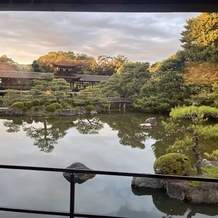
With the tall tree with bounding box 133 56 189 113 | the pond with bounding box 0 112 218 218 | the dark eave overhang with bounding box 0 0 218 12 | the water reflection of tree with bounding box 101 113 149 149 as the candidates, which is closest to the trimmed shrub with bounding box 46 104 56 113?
the pond with bounding box 0 112 218 218

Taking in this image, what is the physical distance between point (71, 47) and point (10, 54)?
8.50 feet

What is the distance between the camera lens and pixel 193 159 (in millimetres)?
5234

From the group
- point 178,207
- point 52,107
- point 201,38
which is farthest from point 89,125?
point 178,207

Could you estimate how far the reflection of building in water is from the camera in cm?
938

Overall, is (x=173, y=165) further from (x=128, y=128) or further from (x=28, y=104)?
(x=28, y=104)

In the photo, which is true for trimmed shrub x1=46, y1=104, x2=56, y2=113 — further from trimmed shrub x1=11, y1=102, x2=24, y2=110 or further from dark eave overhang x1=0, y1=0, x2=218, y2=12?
dark eave overhang x1=0, y1=0, x2=218, y2=12

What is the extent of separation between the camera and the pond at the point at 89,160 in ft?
10.1

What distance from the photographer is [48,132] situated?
7906 mm

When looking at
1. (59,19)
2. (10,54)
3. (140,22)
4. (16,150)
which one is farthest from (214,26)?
(10,54)

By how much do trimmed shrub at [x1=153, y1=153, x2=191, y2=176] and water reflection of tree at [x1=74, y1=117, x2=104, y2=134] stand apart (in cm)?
461

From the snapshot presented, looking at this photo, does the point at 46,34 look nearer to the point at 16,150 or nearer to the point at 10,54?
the point at 10,54

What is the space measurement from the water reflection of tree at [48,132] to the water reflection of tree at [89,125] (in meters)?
0.35

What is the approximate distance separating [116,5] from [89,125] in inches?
318

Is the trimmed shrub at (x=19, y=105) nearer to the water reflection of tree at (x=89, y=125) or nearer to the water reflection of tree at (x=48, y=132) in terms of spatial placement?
the water reflection of tree at (x=48, y=132)
